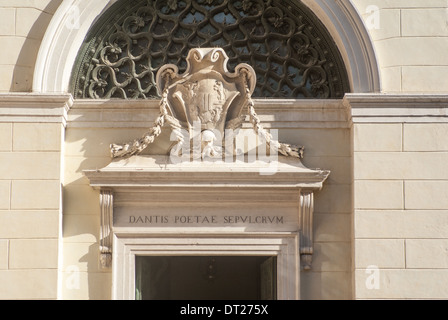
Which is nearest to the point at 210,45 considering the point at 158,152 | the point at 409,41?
the point at 158,152

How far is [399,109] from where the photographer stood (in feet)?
41.9

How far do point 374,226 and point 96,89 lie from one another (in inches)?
172

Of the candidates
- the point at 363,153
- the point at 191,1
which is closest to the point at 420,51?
the point at 363,153

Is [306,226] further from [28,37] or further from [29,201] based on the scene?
[28,37]

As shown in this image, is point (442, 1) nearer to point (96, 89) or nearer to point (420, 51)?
point (420, 51)

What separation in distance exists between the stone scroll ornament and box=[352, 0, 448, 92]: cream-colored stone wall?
1.70 m

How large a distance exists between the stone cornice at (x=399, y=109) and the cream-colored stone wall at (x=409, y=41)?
207 millimetres

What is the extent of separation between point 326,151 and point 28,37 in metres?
4.43

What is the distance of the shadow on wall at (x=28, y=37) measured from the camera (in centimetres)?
1300

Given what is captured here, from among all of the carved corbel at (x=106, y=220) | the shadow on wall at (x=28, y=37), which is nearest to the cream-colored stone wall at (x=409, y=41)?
the carved corbel at (x=106, y=220)

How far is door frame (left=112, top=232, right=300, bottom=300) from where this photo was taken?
12.6m

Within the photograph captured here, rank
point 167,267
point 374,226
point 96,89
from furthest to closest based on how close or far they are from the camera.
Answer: point 167,267, point 96,89, point 374,226

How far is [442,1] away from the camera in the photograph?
13.1 m

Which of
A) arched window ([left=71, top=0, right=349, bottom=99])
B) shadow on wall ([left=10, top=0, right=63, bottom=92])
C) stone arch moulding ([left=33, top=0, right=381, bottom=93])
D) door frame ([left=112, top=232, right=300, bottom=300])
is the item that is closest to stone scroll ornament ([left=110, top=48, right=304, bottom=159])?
arched window ([left=71, top=0, right=349, bottom=99])
